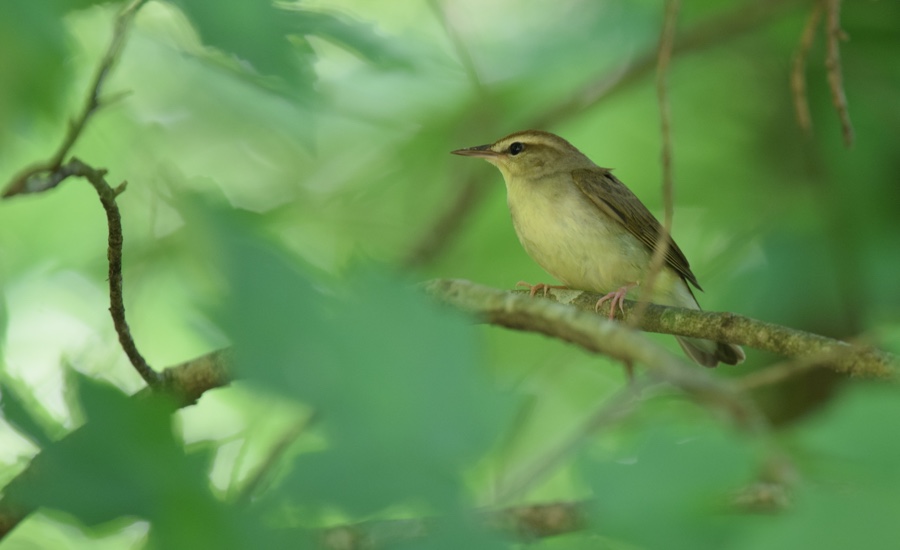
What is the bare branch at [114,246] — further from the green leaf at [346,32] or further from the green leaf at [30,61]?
the green leaf at [346,32]

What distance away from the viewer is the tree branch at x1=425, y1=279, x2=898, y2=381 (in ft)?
6.59

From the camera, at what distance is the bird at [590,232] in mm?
6160

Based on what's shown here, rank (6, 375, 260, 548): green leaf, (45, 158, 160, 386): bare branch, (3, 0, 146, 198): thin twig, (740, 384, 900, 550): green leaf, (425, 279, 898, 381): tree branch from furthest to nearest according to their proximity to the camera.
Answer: (45, 158, 160, 386): bare branch, (3, 0, 146, 198): thin twig, (425, 279, 898, 381): tree branch, (6, 375, 260, 548): green leaf, (740, 384, 900, 550): green leaf

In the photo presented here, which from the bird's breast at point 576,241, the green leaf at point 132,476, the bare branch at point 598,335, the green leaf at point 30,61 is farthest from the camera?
the bird's breast at point 576,241

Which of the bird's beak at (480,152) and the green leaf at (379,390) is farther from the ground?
Result: the bird's beak at (480,152)

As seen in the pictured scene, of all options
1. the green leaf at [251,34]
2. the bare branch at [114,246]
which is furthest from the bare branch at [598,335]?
the bare branch at [114,246]

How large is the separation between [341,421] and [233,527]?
0.22 metres

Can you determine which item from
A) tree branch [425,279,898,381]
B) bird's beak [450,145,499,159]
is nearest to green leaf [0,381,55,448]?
tree branch [425,279,898,381]

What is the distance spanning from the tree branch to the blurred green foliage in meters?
0.16

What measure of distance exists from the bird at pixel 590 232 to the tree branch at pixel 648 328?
95cm

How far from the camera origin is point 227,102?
6.56 m

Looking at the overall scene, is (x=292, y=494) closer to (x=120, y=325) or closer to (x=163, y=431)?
(x=163, y=431)

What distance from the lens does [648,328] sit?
13.7ft

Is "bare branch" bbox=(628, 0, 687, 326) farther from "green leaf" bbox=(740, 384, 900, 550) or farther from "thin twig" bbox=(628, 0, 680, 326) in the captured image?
"green leaf" bbox=(740, 384, 900, 550)
